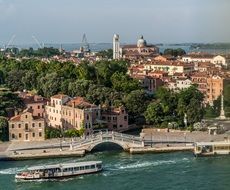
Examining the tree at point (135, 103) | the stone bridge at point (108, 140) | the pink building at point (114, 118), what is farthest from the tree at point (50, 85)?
the stone bridge at point (108, 140)

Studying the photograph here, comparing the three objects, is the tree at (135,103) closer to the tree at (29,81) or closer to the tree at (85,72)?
the tree at (85,72)

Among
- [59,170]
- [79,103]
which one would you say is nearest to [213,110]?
[79,103]

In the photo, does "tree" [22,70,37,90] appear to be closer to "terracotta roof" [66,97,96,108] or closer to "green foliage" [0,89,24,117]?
"green foliage" [0,89,24,117]

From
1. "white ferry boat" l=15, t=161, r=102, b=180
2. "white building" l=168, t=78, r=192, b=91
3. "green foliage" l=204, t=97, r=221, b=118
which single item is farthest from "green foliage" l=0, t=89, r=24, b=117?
"white building" l=168, t=78, r=192, b=91

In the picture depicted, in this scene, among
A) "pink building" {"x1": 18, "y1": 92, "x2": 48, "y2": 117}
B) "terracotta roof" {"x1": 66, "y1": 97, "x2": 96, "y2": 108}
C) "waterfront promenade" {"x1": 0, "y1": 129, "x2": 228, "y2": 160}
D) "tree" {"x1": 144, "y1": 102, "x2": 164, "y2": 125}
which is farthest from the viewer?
"pink building" {"x1": 18, "y1": 92, "x2": 48, "y2": 117}

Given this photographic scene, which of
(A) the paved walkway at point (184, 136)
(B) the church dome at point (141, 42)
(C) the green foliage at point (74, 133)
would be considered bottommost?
(A) the paved walkway at point (184, 136)

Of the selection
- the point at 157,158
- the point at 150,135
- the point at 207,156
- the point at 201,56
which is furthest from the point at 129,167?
the point at 201,56
